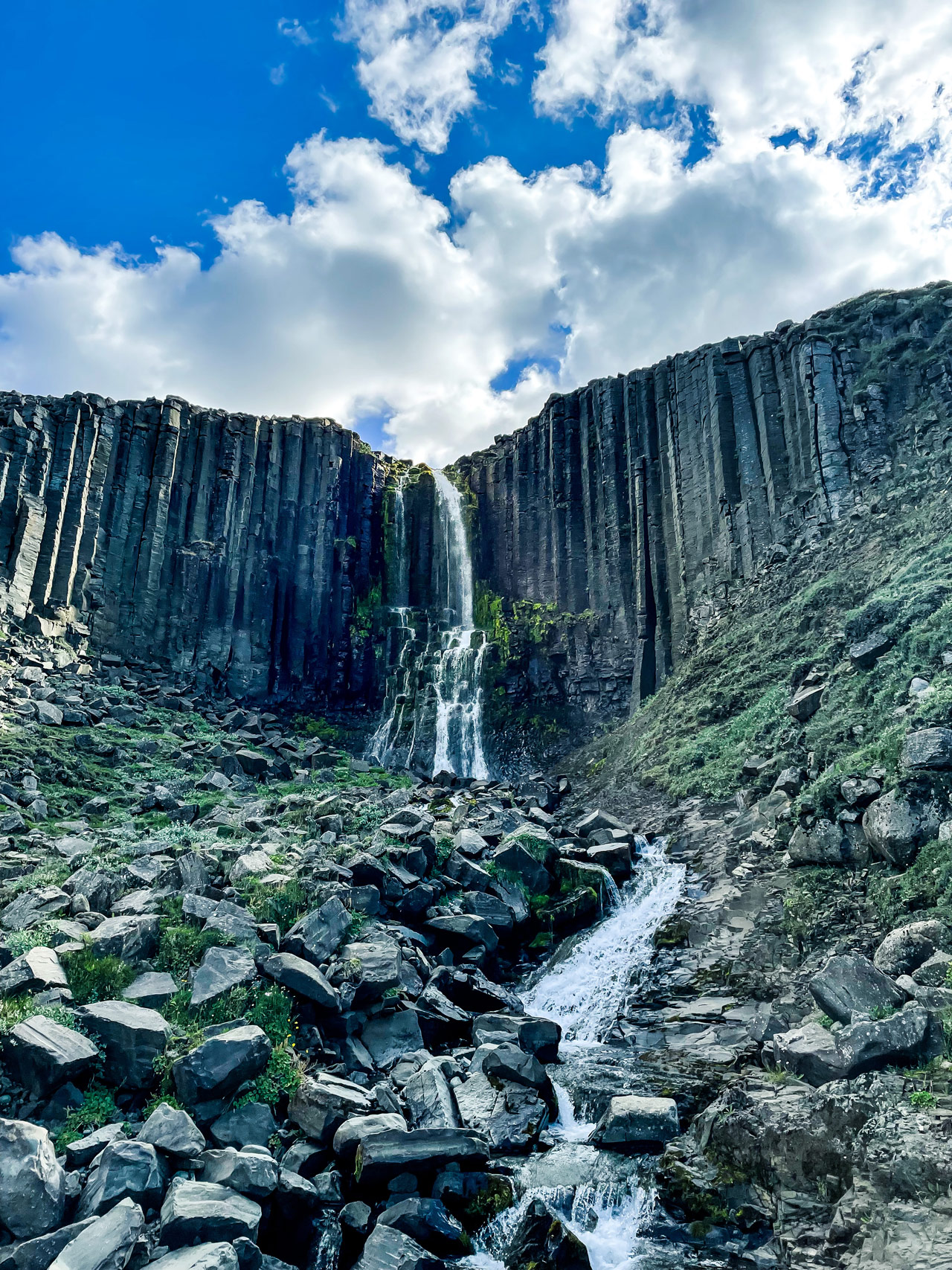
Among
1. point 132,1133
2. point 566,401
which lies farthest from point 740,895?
point 566,401

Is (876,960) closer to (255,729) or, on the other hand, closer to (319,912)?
(319,912)

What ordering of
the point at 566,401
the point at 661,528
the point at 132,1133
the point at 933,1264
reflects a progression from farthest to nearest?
1. the point at 566,401
2. the point at 661,528
3. the point at 132,1133
4. the point at 933,1264

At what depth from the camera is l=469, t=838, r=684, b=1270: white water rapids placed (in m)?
6.29

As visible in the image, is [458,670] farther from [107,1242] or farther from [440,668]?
[107,1242]

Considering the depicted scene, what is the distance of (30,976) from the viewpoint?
732 cm

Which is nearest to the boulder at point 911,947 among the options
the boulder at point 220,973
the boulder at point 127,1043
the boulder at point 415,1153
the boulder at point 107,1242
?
the boulder at point 415,1153

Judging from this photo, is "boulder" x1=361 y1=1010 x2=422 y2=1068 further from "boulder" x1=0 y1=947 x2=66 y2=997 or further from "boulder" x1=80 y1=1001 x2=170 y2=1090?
"boulder" x1=0 y1=947 x2=66 y2=997

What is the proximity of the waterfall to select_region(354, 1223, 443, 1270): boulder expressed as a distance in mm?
24717

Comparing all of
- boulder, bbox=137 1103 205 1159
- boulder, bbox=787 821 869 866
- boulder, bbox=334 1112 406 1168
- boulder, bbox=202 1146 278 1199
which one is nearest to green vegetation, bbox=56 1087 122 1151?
boulder, bbox=137 1103 205 1159

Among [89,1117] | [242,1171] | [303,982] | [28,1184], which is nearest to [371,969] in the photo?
[303,982]

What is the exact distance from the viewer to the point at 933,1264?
4.90m

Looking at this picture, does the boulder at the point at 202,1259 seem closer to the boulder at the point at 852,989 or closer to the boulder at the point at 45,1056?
the boulder at the point at 45,1056

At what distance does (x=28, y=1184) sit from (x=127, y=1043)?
1596 millimetres

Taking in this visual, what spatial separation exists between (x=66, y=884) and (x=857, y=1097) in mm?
10059
